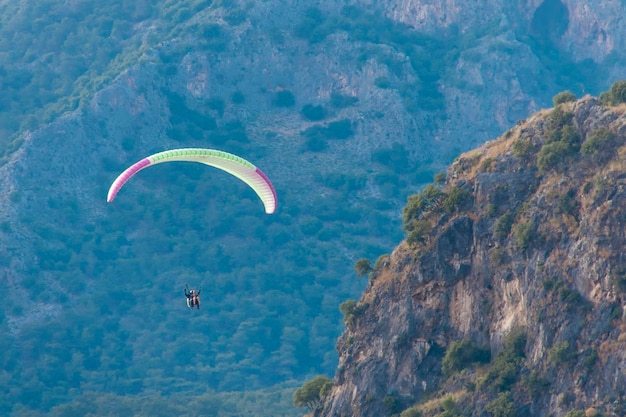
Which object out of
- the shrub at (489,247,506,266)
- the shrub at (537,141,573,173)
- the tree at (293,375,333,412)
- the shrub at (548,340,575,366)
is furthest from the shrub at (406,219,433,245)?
the shrub at (548,340,575,366)

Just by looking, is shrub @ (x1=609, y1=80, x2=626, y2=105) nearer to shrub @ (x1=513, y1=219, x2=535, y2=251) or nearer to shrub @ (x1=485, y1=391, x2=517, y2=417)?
shrub @ (x1=513, y1=219, x2=535, y2=251)

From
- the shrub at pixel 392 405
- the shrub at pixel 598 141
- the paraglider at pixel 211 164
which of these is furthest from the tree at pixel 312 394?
the shrub at pixel 598 141

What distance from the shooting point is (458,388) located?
449ft

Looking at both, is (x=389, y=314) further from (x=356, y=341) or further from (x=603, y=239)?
(x=603, y=239)

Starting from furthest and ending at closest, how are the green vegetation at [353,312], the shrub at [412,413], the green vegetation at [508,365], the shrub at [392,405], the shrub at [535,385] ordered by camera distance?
the green vegetation at [353,312], the shrub at [392,405], the shrub at [412,413], the green vegetation at [508,365], the shrub at [535,385]

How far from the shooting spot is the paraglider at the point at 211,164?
137250 mm

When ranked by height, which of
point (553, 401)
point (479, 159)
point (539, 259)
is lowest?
point (553, 401)

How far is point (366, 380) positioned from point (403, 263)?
317 inches

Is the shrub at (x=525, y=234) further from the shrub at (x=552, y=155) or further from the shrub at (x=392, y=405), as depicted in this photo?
the shrub at (x=392, y=405)

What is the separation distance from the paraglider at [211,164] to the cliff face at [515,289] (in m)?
9.59

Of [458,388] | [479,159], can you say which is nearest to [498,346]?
[458,388]

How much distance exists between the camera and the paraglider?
13725cm

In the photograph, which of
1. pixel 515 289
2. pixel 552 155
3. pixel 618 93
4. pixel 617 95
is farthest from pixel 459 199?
pixel 618 93

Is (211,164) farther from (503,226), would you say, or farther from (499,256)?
(499,256)
